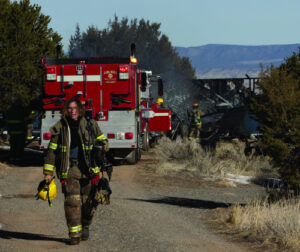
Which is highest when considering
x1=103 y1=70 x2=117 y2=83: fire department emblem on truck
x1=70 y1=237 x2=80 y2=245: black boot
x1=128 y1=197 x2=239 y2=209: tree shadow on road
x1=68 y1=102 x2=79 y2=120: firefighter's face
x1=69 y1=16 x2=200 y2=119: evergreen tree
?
x1=69 y1=16 x2=200 y2=119: evergreen tree

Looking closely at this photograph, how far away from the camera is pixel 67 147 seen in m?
8.23

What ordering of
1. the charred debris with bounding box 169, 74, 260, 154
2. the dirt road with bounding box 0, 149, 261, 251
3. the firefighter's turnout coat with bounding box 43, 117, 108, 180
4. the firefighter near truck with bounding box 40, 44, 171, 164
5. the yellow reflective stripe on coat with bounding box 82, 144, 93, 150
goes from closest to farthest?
the firefighter's turnout coat with bounding box 43, 117, 108, 180 < the yellow reflective stripe on coat with bounding box 82, 144, 93, 150 < the dirt road with bounding box 0, 149, 261, 251 < the firefighter near truck with bounding box 40, 44, 171, 164 < the charred debris with bounding box 169, 74, 260, 154

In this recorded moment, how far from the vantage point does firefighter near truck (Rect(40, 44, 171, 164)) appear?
18.4 meters

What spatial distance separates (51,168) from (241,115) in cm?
2156

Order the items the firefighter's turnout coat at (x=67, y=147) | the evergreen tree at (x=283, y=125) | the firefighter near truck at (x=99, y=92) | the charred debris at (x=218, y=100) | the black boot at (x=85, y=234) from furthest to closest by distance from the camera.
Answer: the charred debris at (x=218, y=100)
the firefighter near truck at (x=99, y=92)
the evergreen tree at (x=283, y=125)
the black boot at (x=85, y=234)
the firefighter's turnout coat at (x=67, y=147)

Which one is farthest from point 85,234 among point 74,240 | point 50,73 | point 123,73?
point 50,73

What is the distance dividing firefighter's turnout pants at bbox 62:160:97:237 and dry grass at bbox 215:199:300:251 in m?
2.16

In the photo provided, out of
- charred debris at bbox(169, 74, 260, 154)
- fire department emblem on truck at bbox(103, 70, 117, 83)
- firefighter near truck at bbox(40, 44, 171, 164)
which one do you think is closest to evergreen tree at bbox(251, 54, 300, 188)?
firefighter near truck at bbox(40, 44, 171, 164)

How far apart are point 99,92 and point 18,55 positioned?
12.6ft

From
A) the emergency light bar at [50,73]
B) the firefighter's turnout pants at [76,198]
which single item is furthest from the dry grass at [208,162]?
the firefighter's turnout pants at [76,198]

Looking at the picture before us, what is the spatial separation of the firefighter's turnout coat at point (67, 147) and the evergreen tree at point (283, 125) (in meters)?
3.36

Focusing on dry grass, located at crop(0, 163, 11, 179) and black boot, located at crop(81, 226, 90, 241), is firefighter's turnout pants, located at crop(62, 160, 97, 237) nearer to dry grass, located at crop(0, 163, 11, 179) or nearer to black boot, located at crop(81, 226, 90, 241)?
black boot, located at crop(81, 226, 90, 241)

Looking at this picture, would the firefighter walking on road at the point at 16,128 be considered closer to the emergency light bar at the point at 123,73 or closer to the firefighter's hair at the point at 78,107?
the emergency light bar at the point at 123,73

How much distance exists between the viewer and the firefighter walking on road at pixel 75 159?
823 cm
